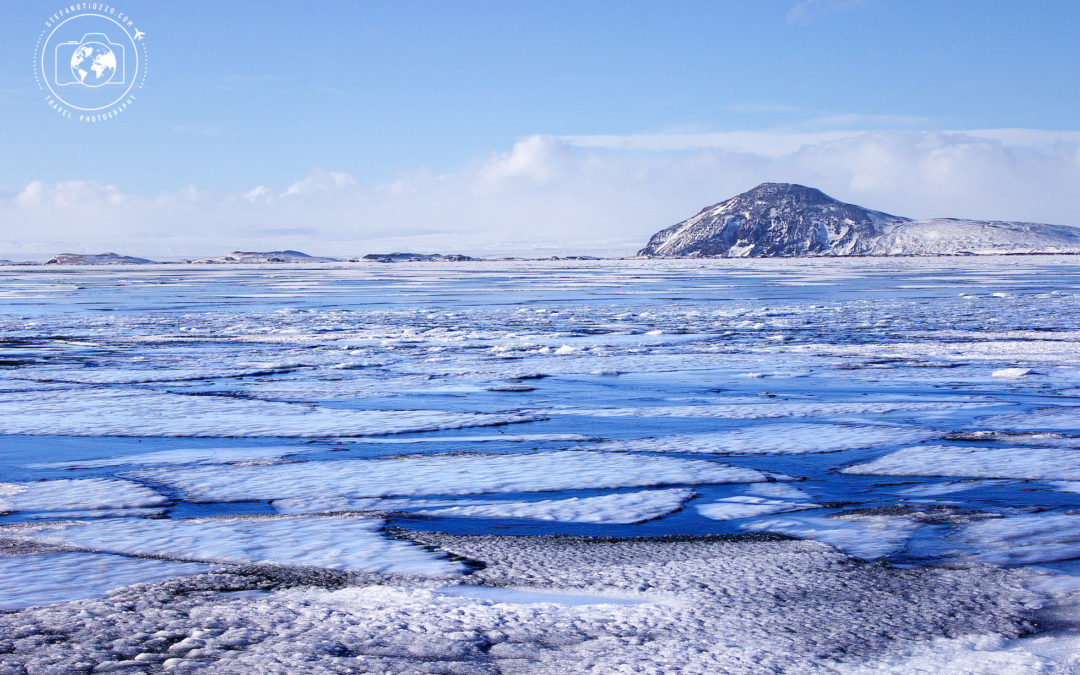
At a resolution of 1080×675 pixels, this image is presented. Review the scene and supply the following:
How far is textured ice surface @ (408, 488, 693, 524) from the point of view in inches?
185

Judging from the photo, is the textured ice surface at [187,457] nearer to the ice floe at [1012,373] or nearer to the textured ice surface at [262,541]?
the textured ice surface at [262,541]

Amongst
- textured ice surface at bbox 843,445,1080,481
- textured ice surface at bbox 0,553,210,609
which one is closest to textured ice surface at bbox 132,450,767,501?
textured ice surface at bbox 843,445,1080,481

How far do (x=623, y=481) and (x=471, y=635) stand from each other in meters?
2.42

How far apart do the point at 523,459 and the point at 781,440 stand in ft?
6.04

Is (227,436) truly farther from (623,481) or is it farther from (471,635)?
(471,635)

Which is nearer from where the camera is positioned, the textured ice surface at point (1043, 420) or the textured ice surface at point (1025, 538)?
the textured ice surface at point (1025, 538)

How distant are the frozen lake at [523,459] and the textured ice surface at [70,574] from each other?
0.02m

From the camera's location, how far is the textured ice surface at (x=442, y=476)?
5.21 meters

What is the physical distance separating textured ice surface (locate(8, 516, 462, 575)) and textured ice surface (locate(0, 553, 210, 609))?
12cm

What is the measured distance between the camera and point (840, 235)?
609 feet

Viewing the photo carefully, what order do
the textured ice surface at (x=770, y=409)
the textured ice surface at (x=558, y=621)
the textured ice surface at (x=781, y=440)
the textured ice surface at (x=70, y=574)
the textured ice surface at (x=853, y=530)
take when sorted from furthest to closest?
the textured ice surface at (x=770, y=409) < the textured ice surface at (x=781, y=440) < the textured ice surface at (x=853, y=530) < the textured ice surface at (x=70, y=574) < the textured ice surface at (x=558, y=621)

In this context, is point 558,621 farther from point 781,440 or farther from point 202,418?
point 202,418

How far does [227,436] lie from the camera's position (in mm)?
6859

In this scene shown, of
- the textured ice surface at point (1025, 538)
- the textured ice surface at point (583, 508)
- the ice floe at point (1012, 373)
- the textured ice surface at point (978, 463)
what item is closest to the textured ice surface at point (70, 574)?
the textured ice surface at point (583, 508)
